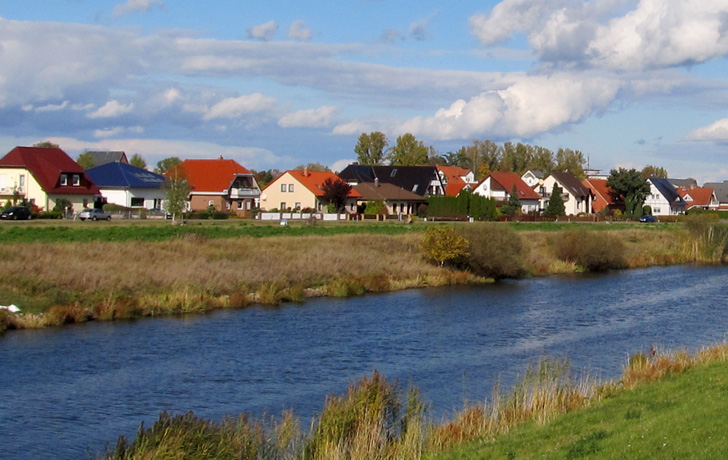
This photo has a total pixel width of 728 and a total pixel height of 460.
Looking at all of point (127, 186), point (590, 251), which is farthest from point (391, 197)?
point (590, 251)

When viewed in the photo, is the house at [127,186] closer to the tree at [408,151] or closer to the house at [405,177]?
the house at [405,177]

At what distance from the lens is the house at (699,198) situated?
5511 inches

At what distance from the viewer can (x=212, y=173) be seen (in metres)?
93.0

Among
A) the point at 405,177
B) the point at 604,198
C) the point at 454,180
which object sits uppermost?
the point at 454,180

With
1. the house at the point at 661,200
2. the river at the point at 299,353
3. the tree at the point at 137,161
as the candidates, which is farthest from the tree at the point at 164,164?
the river at the point at 299,353

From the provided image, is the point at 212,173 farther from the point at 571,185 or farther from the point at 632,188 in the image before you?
the point at 632,188

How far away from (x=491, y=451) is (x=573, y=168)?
15998cm

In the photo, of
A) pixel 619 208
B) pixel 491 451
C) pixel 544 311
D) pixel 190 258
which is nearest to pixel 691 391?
pixel 491 451

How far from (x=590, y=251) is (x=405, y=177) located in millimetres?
57633

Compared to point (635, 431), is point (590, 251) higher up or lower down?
higher up

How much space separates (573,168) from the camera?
166875 mm

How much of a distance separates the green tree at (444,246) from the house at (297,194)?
42458 millimetres

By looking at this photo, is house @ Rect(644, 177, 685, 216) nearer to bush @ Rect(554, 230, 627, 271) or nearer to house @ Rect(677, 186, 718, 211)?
house @ Rect(677, 186, 718, 211)

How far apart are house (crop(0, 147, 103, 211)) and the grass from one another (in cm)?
6185
